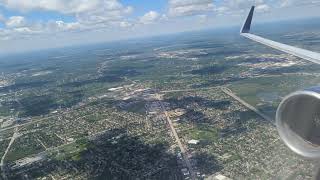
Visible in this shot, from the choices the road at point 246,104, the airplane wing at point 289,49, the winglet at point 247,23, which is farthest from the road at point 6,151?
the road at point 246,104

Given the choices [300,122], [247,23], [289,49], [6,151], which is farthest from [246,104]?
[300,122]

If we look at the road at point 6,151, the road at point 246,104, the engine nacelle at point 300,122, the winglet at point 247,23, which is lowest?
the road at point 6,151

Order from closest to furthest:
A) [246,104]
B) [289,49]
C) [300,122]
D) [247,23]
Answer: [300,122] < [289,49] < [247,23] < [246,104]

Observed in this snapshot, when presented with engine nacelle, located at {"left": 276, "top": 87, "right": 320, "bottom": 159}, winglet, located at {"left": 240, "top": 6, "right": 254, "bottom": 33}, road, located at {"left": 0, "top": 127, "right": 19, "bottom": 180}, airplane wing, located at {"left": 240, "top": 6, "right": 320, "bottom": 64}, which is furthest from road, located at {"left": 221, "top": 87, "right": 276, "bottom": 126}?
engine nacelle, located at {"left": 276, "top": 87, "right": 320, "bottom": 159}

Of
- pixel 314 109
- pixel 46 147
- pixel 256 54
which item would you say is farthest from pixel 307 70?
pixel 314 109

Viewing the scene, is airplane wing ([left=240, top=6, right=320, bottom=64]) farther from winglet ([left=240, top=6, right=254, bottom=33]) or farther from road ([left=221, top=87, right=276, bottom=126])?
road ([left=221, top=87, right=276, bottom=126])

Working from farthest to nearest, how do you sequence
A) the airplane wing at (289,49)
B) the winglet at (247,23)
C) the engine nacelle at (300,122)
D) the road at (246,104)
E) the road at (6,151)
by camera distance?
the road at (246,104) → the road at (6,151) → the winglet at (247,23) → the airplane wing at (289,49) → the engine nacelle at (300,122)

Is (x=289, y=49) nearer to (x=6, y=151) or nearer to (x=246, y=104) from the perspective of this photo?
(x=246, y=104)

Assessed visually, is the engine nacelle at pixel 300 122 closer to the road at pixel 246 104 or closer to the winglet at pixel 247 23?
the winglet at pixel 247 23
